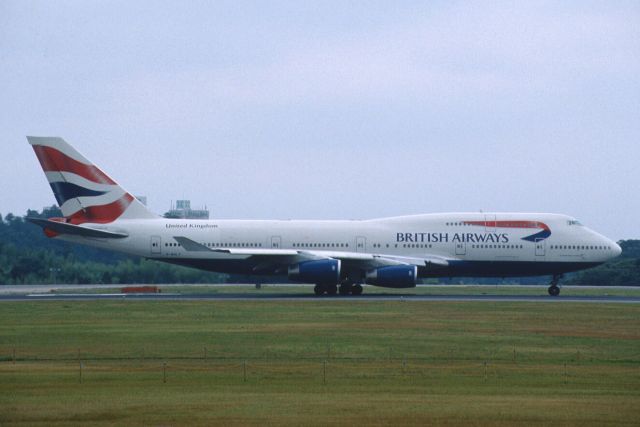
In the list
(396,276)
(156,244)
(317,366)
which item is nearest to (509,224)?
(396,276)

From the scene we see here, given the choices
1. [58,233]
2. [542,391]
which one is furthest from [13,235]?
[542,391]

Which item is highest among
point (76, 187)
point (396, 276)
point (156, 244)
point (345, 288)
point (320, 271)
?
point (76, 187)

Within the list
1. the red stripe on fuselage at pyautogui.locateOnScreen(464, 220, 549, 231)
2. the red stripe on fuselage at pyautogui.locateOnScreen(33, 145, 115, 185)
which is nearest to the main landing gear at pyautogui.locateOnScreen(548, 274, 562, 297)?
the red stripe on fuselage at pyautogui.locateOnScreen(464, 220, 549, 231)

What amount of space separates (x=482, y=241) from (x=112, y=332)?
99.5ft

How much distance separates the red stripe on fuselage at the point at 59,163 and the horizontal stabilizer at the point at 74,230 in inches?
133

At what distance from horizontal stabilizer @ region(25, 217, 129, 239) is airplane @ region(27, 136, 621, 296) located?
3.8 inches

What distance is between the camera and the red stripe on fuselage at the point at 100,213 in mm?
64062

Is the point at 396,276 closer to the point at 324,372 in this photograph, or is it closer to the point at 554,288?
the point at 554,288

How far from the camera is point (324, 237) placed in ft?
212

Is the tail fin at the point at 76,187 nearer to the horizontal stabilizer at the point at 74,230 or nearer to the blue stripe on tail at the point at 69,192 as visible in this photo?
the blue stripe on tail at the point at 69,192

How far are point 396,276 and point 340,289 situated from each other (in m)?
5.10

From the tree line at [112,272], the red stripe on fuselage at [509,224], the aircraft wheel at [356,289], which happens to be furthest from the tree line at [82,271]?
the red stripe on fuselage at [509,224]

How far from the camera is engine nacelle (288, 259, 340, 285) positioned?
197 ft

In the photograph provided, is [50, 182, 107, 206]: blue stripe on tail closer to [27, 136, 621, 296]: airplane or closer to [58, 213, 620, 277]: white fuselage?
[27, 136, 621, 296]: airplane
